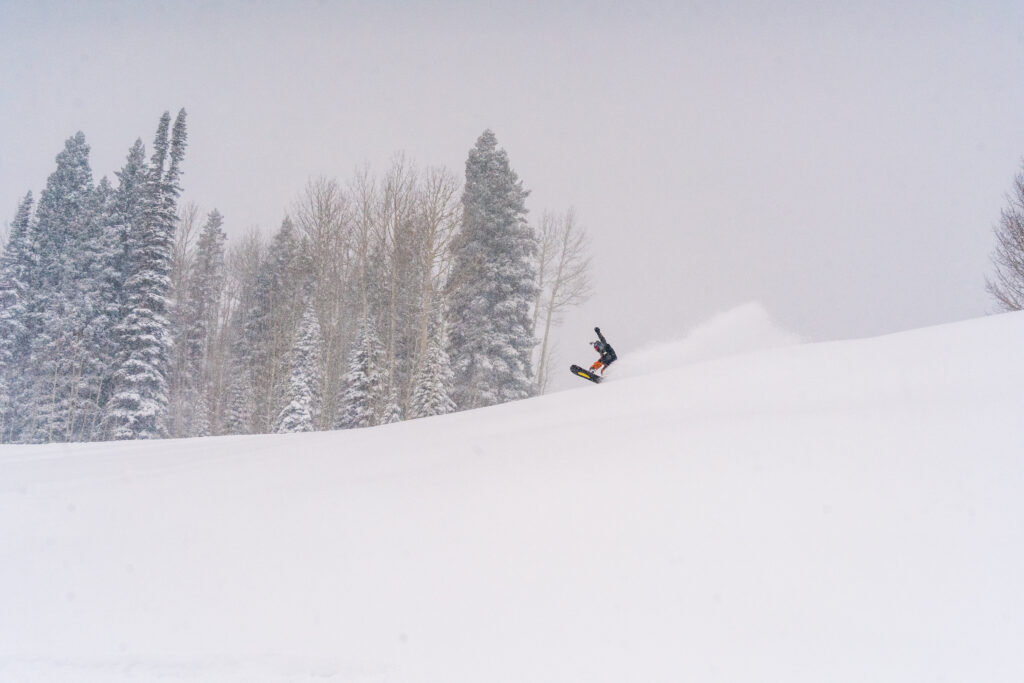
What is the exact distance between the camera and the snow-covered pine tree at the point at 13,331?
28.9 meters

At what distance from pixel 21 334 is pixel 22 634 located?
107 feet

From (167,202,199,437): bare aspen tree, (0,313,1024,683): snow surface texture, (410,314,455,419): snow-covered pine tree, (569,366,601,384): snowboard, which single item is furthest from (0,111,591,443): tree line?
(0,313,1024,683): snow surface texture

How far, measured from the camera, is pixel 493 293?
2652cm

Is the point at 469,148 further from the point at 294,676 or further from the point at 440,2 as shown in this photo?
the point at 440,2

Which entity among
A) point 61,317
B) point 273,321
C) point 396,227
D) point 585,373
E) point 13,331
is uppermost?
point 396,227

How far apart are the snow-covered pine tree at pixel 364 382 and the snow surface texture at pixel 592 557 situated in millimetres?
17932

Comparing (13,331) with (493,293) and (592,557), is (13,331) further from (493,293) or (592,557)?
(592,557)

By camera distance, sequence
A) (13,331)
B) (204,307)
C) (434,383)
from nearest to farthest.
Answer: (434,383)
(13,331)
(204,307)

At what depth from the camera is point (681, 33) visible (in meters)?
140

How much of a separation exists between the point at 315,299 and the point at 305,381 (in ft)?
13.7

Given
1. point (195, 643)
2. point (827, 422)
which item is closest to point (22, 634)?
point (195, 643)

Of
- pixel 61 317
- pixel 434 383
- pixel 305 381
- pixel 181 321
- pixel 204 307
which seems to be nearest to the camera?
pixel 434 383

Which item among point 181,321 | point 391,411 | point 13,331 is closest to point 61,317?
point 13,331

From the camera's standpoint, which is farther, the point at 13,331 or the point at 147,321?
the point at 13,331
